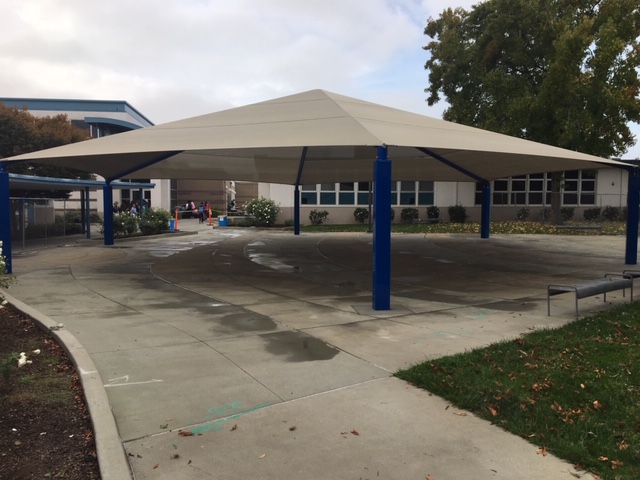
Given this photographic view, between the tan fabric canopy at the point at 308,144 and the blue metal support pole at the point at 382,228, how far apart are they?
43 centimetres

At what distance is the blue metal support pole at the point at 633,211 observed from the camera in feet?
44.7

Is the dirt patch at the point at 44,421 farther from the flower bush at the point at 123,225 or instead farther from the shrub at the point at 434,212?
the shrub at the point at 434,212

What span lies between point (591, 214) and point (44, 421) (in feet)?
120

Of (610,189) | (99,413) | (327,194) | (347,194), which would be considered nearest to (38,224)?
(327,194)

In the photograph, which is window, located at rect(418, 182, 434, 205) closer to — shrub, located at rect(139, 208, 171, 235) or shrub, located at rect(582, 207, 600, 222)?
shrub, located at rect(582, 207, 600, 222)

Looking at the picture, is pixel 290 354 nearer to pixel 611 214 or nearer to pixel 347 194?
pixel 347 194

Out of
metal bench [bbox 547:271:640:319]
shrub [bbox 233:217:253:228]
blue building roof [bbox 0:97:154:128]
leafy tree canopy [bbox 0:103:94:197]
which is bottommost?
metal bench [bbox 547:271:640:319]

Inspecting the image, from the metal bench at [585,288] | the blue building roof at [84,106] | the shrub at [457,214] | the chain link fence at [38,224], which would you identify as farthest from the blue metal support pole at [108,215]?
the blue building roof at [84,106]

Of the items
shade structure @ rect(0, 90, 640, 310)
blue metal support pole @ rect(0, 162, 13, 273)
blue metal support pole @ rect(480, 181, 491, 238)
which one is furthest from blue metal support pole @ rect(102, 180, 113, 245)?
blue metal support pole @ rect(480, 181, 491, 238)

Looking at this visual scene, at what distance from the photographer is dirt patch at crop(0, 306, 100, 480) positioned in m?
3.36

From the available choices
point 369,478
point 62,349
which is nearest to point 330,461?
point 369,478

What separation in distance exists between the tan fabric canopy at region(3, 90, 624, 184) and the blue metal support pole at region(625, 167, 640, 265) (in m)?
1.53

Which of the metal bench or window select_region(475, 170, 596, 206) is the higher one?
window select_region(475, 170, 596, 206)

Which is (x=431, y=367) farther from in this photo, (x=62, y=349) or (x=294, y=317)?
(x=62, y=349)
